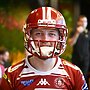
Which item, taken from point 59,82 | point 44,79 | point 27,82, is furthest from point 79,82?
point 27,82

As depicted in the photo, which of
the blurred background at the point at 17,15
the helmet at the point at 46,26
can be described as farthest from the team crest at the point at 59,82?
the blurred background at the point at 17,15

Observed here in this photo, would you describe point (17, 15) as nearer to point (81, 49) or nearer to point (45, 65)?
point (81, 49)

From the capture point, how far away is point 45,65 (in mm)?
3207

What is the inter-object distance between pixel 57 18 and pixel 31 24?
0.20 m

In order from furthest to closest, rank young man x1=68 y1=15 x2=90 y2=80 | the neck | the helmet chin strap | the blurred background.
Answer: the blurred background
young man x1=68 y1=15 x2=90 y2=80
the neck
the helmet chin strap

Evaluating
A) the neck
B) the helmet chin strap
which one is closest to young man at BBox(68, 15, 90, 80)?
the neck

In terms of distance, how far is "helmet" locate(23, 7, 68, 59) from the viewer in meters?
3.10

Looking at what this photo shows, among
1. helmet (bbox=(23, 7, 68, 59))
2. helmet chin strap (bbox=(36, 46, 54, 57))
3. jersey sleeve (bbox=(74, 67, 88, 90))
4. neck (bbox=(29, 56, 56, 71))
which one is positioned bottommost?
jersey sleeve (bbox=(74, 67, 88, 90))

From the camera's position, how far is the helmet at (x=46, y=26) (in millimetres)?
3104

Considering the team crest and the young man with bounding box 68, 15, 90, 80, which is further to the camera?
the young man with bounding box 68, 15, 90, 80

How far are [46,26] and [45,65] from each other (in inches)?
11.8

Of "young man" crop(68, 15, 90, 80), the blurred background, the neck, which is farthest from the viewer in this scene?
the blurred background

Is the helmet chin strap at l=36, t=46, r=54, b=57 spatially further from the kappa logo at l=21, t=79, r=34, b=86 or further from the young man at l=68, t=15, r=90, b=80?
the young man at l=68, t=15, r=90, b=80

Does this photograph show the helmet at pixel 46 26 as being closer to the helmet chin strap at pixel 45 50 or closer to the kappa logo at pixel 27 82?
the helmet chin strap at pixel 45 50
